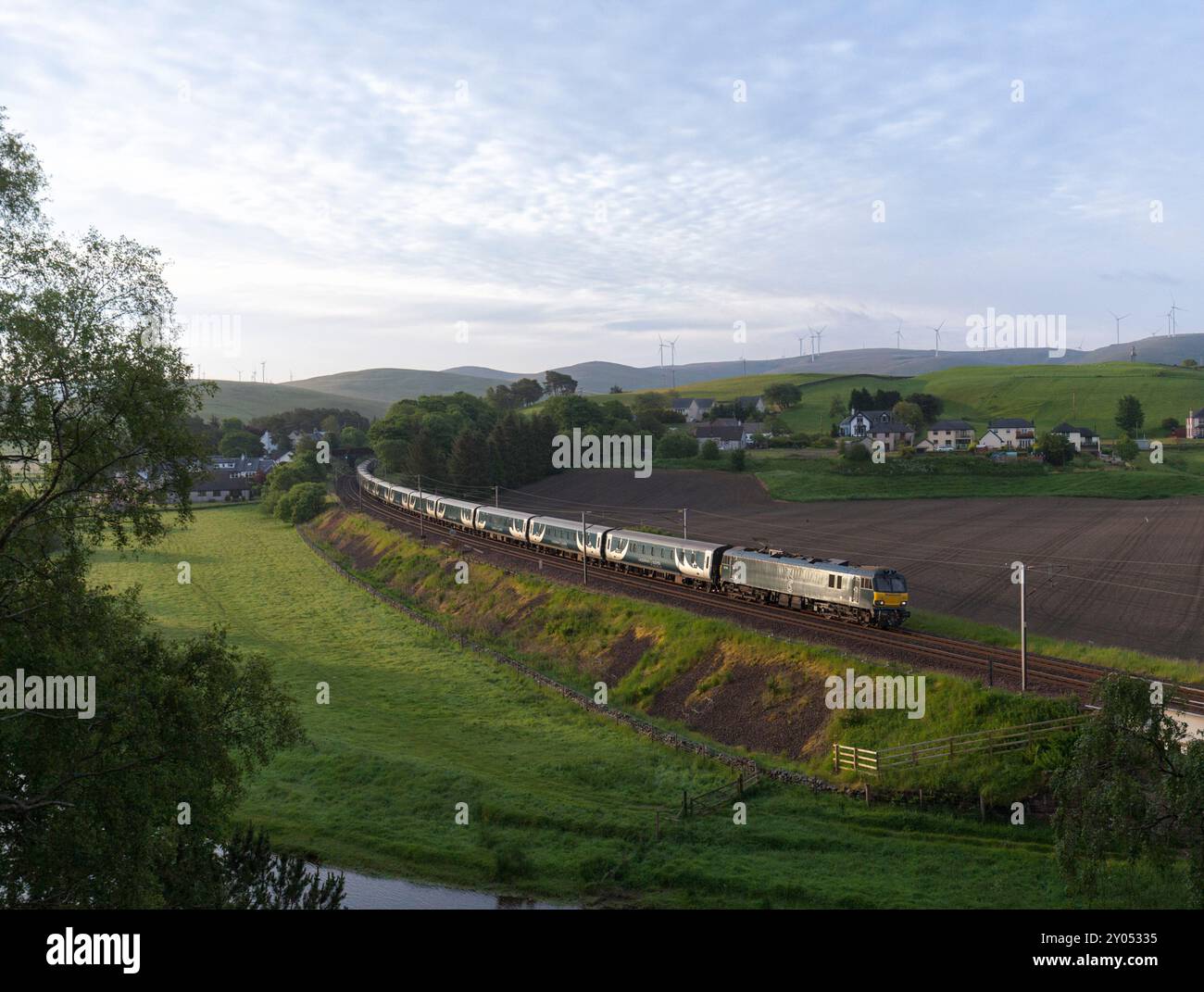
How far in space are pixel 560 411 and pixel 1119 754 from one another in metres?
118

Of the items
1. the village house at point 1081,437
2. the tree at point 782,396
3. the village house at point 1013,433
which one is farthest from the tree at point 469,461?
the tree at point 782,396

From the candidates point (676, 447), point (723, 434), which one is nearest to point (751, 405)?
point (723, 434)

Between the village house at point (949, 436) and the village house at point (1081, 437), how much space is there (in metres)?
12.7

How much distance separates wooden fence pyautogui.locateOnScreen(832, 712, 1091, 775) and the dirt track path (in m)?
13.0

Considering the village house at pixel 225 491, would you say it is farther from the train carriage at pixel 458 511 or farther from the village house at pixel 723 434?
the village house at pixel 723 434

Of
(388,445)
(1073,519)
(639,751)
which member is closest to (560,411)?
(388,445)

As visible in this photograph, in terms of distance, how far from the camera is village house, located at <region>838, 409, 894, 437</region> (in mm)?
141625

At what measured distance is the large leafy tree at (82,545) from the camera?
14516 millimetres

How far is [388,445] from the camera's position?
416ft

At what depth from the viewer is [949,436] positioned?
135 metres

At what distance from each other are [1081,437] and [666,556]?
299ft

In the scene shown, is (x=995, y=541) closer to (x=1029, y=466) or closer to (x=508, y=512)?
(x=1029, y=466)

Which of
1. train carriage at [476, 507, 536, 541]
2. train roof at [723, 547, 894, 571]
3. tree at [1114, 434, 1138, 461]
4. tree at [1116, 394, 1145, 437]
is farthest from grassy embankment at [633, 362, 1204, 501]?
train roof at [723, 547, 894, 571]
